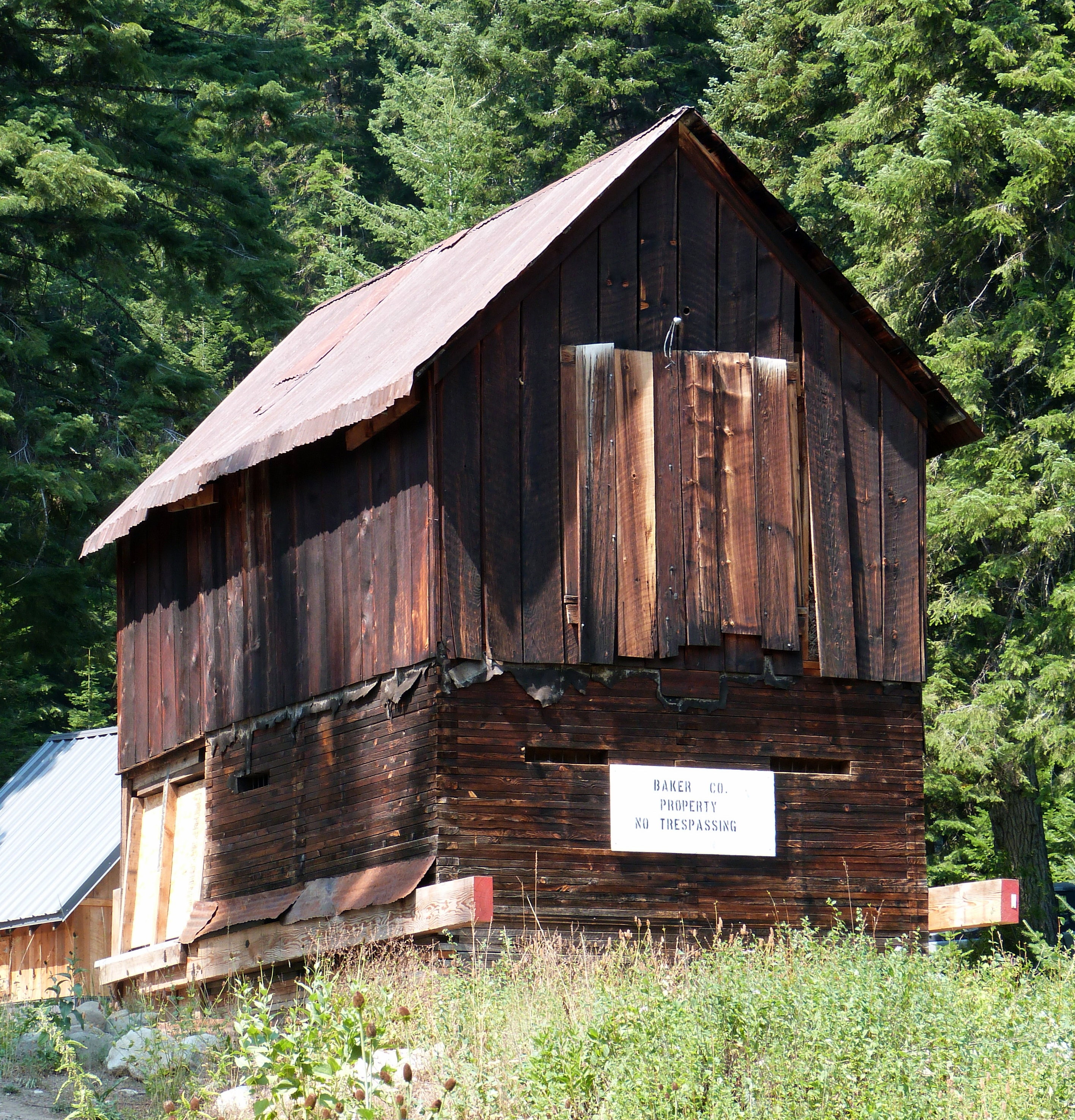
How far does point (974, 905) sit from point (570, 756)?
4.14 m

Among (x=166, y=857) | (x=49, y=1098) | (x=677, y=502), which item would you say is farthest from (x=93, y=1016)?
(x=677, y=502)

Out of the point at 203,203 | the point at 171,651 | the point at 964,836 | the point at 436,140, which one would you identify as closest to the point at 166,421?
the point at 203,203

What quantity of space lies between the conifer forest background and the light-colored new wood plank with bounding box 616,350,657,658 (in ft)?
27.8

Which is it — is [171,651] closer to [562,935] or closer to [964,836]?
→ [562,935]

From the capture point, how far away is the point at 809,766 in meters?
15.9

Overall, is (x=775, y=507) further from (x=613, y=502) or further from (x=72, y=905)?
(x=72, y=905)

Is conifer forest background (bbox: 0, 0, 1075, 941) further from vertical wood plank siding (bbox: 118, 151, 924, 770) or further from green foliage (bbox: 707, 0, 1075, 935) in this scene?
vertical wood plank siding (bbox: 118, 151, 924, 770)

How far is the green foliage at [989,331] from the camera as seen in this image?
2277 centimetres

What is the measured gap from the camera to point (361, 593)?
15.6 meters

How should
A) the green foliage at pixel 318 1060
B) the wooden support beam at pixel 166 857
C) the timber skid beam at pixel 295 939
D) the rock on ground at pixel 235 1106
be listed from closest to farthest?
the green foliage at pixel 318 1060 → the rock on ground at pixel 235 1106 → the timber skid beam at pixel 295 939 → the wooden support beam at pixel 166 857

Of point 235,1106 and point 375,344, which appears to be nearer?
point 235,1106

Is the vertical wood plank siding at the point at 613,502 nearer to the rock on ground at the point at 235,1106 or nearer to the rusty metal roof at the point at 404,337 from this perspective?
the rusty metal roof at the point at 404,337

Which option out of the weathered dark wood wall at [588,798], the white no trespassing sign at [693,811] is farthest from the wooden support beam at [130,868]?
the white no trespassing sign at [693,811]

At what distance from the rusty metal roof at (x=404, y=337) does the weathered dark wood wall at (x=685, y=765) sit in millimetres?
2801
